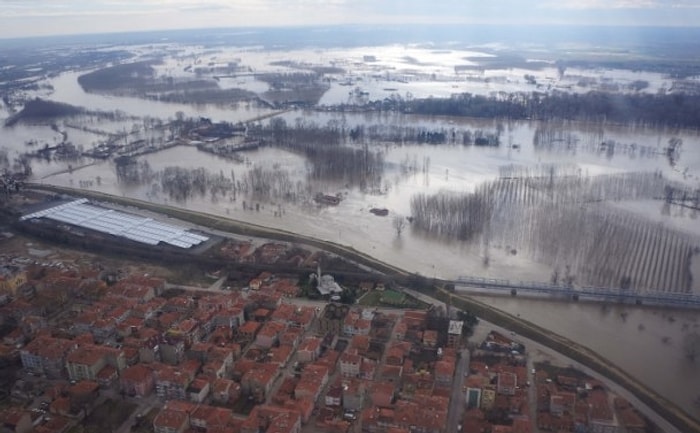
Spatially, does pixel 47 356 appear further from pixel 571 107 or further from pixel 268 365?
pixel 571 107

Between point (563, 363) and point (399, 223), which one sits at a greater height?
point (399, 223)

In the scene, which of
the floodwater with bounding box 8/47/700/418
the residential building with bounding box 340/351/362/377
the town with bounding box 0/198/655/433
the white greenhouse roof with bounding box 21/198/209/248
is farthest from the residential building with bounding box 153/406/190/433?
the floodwater with bounding box 8/47/700/418

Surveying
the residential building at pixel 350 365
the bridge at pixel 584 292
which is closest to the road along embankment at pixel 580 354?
the bridge at pixel 584 292

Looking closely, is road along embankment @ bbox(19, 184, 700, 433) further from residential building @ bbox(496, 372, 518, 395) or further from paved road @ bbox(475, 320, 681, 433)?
residential building @ bbox(496, 372, 518, 395)

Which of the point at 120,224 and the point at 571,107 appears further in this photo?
the point at 571,107

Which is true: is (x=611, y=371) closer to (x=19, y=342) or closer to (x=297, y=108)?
(x=19, y=342)

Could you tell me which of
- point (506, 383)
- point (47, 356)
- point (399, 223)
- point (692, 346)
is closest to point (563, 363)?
point (506, 383)

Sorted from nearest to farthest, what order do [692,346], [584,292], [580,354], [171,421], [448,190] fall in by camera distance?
[171,421], [580,354], [692,346], [584,292], [448,190]

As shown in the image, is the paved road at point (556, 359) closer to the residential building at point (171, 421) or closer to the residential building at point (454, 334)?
the residential building at point (454, 334)
